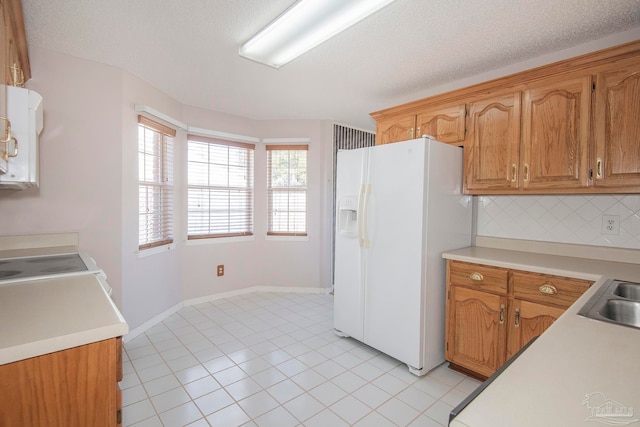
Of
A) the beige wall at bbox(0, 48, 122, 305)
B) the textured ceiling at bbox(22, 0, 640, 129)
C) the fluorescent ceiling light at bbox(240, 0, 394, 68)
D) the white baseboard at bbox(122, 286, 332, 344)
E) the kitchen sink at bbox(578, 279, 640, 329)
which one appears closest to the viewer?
the kitchen sink at bbox(578, 279, 640, 329)

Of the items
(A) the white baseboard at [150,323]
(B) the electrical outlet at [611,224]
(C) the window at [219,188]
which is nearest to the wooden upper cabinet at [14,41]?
(C) the window at [219,188]

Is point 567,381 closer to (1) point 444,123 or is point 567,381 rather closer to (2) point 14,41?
(1) point 444,123

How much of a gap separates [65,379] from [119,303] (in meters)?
1.98

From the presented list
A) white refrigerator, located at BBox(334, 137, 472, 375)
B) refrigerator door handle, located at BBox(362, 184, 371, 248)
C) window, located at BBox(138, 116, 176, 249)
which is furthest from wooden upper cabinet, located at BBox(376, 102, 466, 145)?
window, located at BBox(138, 116, 176, 249)

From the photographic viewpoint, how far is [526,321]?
1.95 m

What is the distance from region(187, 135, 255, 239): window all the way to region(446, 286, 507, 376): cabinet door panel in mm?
2766

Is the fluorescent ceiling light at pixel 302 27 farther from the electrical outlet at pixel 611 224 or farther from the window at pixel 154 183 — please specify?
the electrical outlet at pixel 611 224

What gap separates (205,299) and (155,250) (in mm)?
1011

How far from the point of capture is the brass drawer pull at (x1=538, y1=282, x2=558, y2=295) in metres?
1.83

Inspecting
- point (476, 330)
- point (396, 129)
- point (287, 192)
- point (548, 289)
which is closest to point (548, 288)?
point (548, 289)

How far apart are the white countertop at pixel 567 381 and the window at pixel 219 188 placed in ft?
11.6

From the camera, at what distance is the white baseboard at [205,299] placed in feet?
9.30

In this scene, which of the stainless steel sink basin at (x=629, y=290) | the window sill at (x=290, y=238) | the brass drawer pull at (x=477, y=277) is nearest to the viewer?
the stainless steel sink basin at (x=629, y=290)

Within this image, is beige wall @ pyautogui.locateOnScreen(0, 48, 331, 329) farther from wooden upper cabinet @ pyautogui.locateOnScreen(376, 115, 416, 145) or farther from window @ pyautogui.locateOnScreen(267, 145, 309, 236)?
wooden upper cabinet @ pyautogui.locateOnScreen(376, 115, 416, 145)
